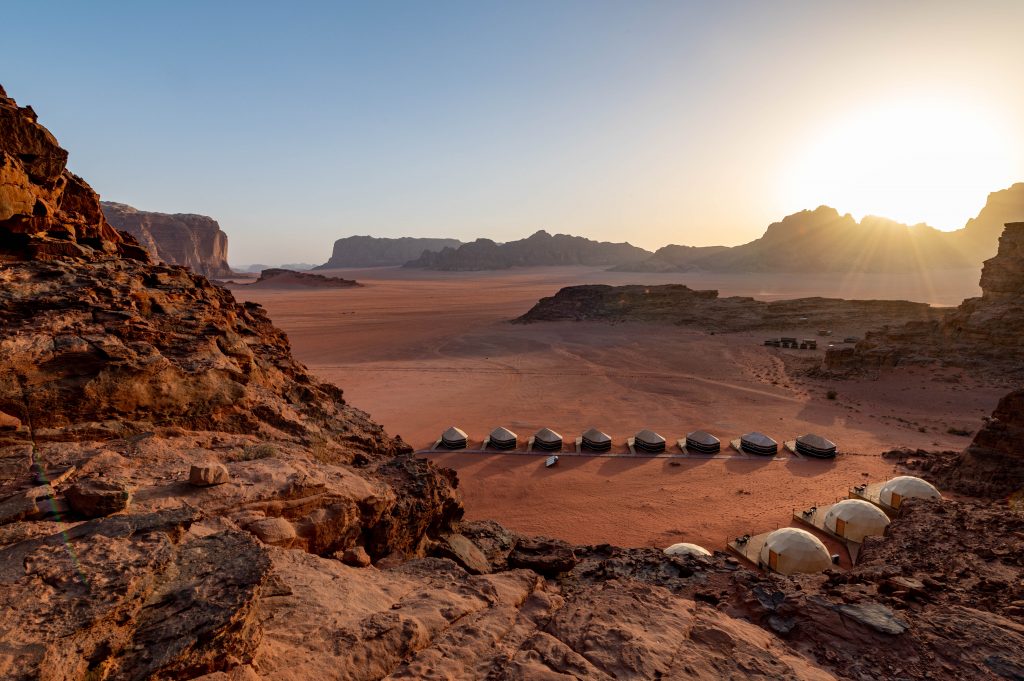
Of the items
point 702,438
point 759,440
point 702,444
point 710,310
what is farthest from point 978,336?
point 702,444

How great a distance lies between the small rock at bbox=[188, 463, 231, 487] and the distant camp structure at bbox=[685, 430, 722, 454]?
16606mm

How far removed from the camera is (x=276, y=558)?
5.72m

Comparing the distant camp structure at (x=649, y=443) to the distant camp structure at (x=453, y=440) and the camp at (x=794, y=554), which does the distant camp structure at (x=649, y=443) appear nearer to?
the distant camp structure at (x=453, y=440)

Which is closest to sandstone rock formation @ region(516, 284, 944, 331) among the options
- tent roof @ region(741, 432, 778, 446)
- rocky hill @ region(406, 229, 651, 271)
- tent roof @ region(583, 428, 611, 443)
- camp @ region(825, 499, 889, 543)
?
tent roof @ region(741, 432, 778, 446)

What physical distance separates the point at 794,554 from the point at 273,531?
424 inches

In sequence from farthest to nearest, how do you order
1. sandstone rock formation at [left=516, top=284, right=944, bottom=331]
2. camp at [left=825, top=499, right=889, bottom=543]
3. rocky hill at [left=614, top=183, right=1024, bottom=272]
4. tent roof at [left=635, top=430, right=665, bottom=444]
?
rocky hill at [left=614, top=183, right=1024, bottom=272], sandstone rock formation at [left=516, top=284, right=944, bottom=331], tent roof at [left=635, top=430, right=665, bottom=444], camp at [left=825, top=499, right=889, bottom=543]

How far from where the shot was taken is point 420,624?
5.00 metres

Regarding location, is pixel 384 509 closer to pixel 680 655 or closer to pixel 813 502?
pixel 680 655

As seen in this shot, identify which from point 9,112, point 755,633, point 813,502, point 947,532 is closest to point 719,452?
point 813,502

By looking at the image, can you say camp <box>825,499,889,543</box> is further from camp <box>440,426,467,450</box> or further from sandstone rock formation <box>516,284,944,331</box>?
sandstone rock formation <box>516,284,944,331</box>

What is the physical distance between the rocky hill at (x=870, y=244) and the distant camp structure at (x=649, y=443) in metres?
127

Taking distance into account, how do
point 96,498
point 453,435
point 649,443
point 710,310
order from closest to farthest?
point 96,498 → point 649,443 → point 453,435 → point 710,310

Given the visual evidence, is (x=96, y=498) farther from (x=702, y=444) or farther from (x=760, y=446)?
(x=760, y=446)

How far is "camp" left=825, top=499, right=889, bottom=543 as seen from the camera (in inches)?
480
